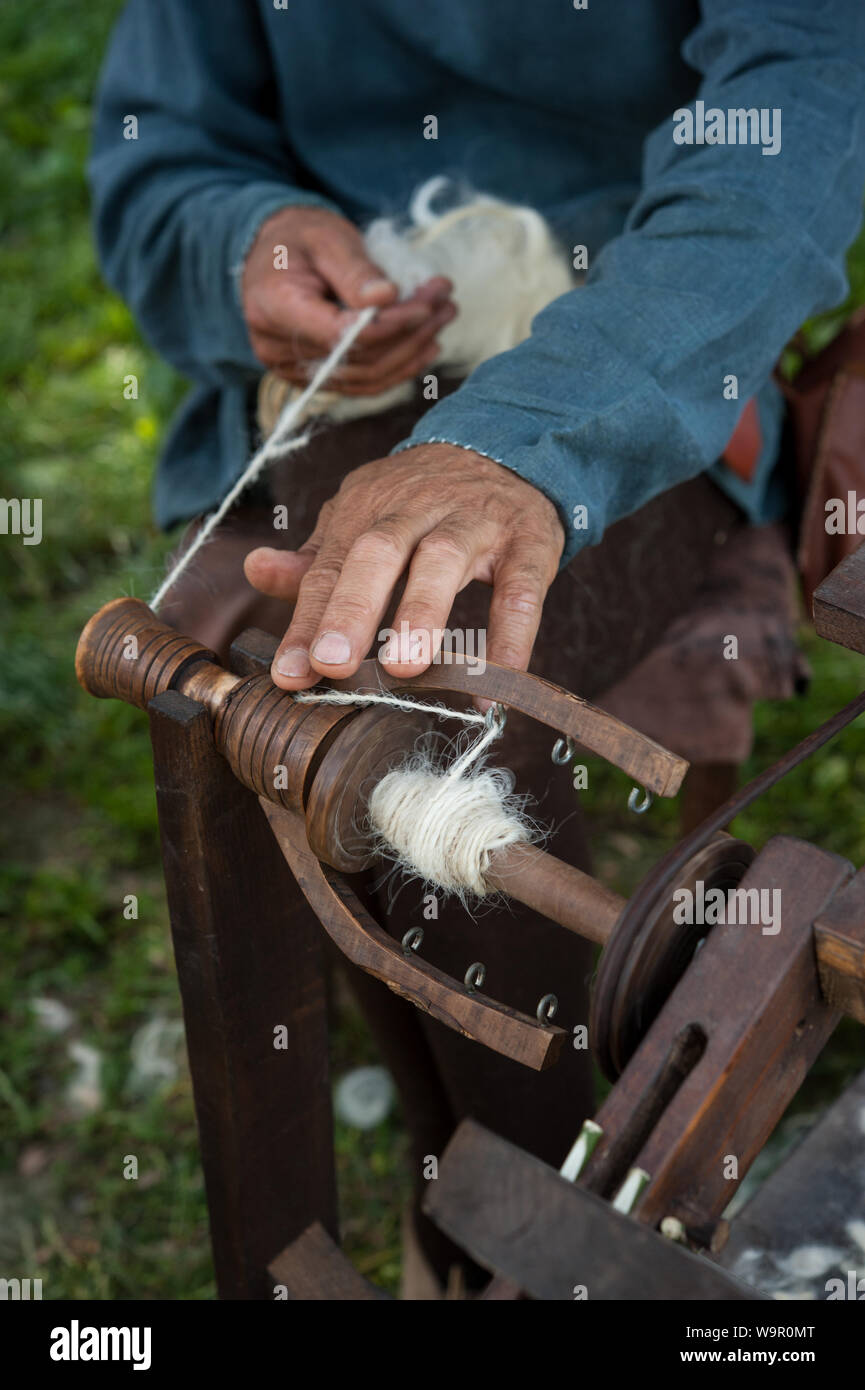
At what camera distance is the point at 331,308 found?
1398 millimetres

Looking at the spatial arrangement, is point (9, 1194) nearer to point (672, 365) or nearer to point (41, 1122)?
point (41, 1122)

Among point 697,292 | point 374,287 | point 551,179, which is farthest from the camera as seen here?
point 551,179

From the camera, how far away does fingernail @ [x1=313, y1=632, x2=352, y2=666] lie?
0.84m

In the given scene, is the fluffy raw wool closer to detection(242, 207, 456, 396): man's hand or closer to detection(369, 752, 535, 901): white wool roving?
detection(242, 207, 456, 396): man's hand

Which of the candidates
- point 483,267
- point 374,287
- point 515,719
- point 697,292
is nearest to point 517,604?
point 515,719

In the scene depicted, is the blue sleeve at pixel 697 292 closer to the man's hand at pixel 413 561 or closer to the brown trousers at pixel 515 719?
the man's hand at pixel 413 561

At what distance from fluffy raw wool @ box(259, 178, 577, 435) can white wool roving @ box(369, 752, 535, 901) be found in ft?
2.45

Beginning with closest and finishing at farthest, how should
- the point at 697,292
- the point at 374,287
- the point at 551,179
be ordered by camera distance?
the point at 697,292 → the point at 374,287 → the point at 551,179

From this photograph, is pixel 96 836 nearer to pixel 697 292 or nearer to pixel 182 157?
pixel 182 157

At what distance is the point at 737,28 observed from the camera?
1341mm

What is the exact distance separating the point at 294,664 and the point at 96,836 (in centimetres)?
171

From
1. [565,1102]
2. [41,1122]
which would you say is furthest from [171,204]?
[41,1122]

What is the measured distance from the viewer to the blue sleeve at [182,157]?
1.69 meters

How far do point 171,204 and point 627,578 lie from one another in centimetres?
83
